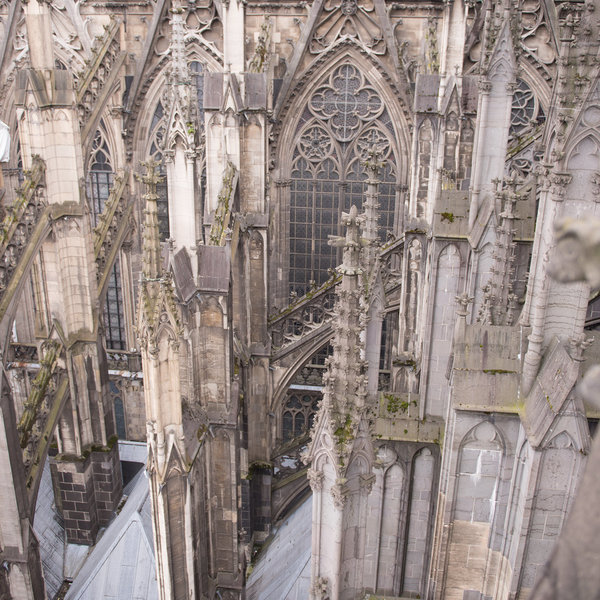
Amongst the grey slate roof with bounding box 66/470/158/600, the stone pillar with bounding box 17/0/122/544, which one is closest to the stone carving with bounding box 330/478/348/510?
the grey slate roof with bounding box 66/470/158/600

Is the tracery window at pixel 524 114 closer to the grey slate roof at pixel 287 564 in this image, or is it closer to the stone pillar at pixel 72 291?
the grey slate roof at pixel 287 564

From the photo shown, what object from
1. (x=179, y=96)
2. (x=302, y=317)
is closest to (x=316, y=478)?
(x=179, y=96)

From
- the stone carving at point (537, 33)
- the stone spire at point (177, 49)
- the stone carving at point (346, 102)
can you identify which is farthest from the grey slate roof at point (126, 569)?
the stone carving at point (537, 33)

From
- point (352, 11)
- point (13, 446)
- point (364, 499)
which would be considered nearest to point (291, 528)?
point (13, 446)

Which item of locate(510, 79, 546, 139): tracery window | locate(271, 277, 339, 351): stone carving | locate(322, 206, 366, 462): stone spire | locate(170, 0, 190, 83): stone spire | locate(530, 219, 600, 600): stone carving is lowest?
locate(271, 277, 339, 351): stone carving

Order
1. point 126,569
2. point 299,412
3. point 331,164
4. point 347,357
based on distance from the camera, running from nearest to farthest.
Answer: point 347,357 < point 126,569 < point 299,412 < point 331,164

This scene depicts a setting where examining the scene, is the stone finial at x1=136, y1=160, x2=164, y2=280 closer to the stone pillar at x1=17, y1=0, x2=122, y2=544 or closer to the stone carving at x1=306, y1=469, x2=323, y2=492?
the stone carving at x1=306, y1=469, x2=323, y2=492

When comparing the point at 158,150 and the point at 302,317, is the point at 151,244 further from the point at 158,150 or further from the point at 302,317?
the point at 158,150
